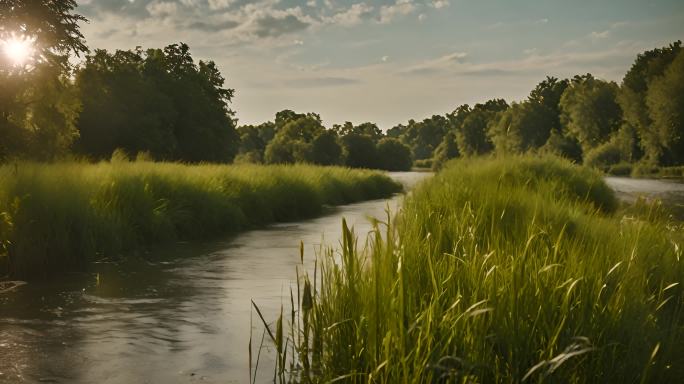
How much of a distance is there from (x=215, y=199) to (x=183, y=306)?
880cm

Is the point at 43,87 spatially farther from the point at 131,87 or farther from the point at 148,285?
the point at 148,285

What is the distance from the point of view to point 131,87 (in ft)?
129

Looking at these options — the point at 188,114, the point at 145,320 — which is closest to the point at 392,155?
the point at 188,114

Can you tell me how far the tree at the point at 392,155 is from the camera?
270 feet

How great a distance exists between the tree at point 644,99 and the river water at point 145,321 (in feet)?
199

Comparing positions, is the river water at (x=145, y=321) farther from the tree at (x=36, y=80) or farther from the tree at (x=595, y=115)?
the tree at (x=595, y=115)

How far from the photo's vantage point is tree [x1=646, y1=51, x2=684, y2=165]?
57.1 m

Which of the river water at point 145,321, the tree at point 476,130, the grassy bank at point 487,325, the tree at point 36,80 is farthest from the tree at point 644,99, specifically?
the grassy bank at point 487,325

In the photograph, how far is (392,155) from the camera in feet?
279

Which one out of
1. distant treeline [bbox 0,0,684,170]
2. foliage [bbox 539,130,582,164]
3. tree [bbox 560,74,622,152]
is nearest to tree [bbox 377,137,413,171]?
distant treeline [bbox 0,0,684,170]

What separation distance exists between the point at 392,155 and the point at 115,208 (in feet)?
242

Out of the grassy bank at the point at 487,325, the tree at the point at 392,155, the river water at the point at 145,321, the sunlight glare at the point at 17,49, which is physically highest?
the sunlight glare at the point at 17,49

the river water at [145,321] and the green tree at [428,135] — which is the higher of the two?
the green tree at [428,135]

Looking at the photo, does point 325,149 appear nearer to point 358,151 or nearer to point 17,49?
point 358,151
